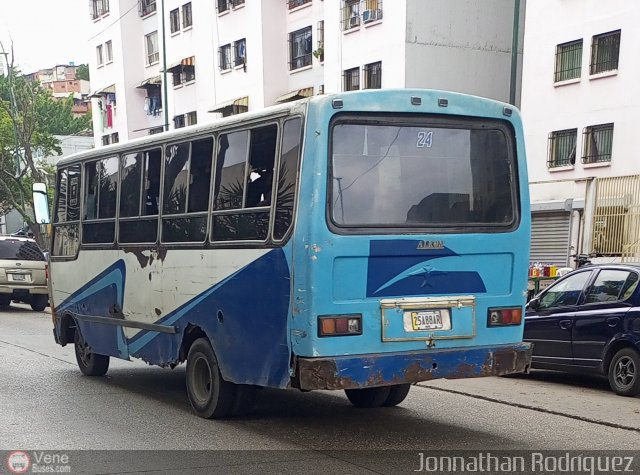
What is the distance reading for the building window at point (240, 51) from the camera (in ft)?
124

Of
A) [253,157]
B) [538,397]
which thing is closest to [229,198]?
[253,157]

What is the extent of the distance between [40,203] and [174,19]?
3438 centimetres

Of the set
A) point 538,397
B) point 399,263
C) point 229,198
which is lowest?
point 538,397

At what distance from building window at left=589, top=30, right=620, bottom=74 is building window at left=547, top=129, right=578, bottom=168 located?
1986mm

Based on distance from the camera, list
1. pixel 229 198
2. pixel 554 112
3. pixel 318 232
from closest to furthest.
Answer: pixel 318 232 → pixel 229 198 → pixel 554 112

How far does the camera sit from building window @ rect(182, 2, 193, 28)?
1670 inches

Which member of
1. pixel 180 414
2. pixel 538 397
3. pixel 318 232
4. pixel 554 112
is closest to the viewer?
pixel 318 232

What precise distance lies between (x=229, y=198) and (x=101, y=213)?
3.11m

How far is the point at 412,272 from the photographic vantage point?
6867mm

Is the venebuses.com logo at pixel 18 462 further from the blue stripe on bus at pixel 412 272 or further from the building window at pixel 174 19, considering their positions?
the building window at pixel 174 19

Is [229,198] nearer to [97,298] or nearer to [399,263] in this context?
[399,263]

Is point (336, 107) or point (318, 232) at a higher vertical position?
point (336, 107)

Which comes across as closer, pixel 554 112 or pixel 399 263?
pixel 399 263

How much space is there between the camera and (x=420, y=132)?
707 cm
